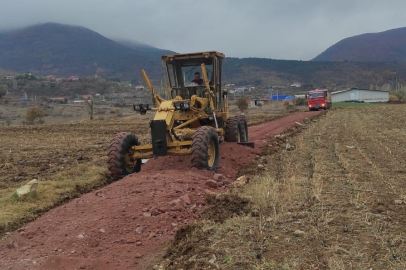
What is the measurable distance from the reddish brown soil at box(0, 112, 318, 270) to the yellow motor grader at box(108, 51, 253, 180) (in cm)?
122

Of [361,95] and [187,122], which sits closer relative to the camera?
[187,122]

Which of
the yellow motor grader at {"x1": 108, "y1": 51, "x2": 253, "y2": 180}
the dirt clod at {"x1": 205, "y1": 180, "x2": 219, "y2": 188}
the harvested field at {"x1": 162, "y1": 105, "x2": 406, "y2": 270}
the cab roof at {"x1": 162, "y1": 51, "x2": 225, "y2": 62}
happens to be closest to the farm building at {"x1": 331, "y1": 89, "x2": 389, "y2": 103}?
the yellow motor grader at {"x1": 108, "y1": 51, "x2": 253, "y2": 180}

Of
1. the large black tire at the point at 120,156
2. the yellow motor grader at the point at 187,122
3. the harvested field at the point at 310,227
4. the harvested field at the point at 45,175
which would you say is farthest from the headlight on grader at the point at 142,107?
the harvested field at the point at 310,227

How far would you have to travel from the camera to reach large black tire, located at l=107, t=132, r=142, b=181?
10.3m

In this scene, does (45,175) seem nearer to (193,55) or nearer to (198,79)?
(198,79)

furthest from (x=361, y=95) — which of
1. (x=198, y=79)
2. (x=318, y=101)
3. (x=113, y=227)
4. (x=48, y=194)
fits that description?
(x=113, y=227)

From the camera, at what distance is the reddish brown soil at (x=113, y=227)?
18.7 ft

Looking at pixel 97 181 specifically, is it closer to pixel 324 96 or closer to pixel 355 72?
pixel 324 96

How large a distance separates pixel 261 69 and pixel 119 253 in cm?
14571

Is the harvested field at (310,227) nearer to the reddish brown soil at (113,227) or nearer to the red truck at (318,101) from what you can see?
the reddish brown soil at (113,227)

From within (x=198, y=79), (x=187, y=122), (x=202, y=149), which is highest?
(x=198, y=79)

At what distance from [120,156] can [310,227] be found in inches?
224

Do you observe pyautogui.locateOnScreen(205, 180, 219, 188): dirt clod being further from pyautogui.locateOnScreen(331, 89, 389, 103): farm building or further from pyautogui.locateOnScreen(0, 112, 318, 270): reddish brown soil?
pyautogui.locateOnScreen(331, 89, 389, 103): farm building

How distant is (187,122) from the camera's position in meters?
11.5
